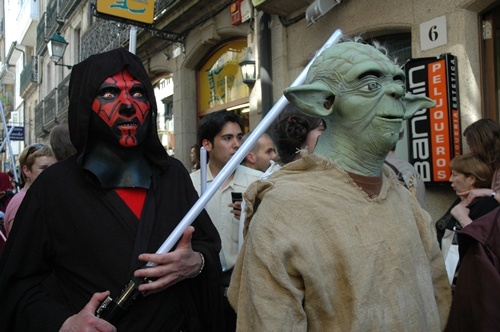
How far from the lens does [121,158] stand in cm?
163

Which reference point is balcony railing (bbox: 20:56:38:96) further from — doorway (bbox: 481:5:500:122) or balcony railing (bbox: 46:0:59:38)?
A: doorway (bbox: 481:5:500:122)

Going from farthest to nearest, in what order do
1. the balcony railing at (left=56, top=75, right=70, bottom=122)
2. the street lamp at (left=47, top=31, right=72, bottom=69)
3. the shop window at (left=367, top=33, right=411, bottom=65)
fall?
the balcony railing at (left=56, top=75, right=70, bottom=122)
the street lamp at (left=47, top=31, right=72, bottom=69)
the shop window at (left=367, top=33, right=411, bottom=65)

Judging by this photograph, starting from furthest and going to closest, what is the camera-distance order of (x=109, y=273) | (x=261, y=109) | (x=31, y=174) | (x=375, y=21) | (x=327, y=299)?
(x=261, y=109) < (x=375, y=21) < (x=31, y=174) < (x=109, y=273) < (x=327, y=299)

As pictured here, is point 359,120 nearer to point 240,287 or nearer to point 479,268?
point 240,287

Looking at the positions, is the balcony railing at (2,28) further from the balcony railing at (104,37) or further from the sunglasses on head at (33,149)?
the sunglasses on head at (33,149)

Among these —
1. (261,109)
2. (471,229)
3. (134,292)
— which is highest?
(261,109)

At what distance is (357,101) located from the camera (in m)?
1.04

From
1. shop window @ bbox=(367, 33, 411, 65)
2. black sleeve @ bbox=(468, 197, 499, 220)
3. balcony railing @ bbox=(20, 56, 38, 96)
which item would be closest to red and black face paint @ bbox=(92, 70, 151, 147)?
black sleeve @ bbox=(468, 197, 499, 220)


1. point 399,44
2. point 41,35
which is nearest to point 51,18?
point 41,35

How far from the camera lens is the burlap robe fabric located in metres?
0.97

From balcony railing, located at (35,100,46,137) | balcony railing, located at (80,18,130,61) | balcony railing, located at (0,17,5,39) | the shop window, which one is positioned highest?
balcony railing, located at (0,17,5,39)

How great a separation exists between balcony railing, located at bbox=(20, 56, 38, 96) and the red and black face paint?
24.4 m

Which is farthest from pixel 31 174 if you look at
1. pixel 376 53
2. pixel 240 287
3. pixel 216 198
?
pixel 376 53

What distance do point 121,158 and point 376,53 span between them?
100cm
